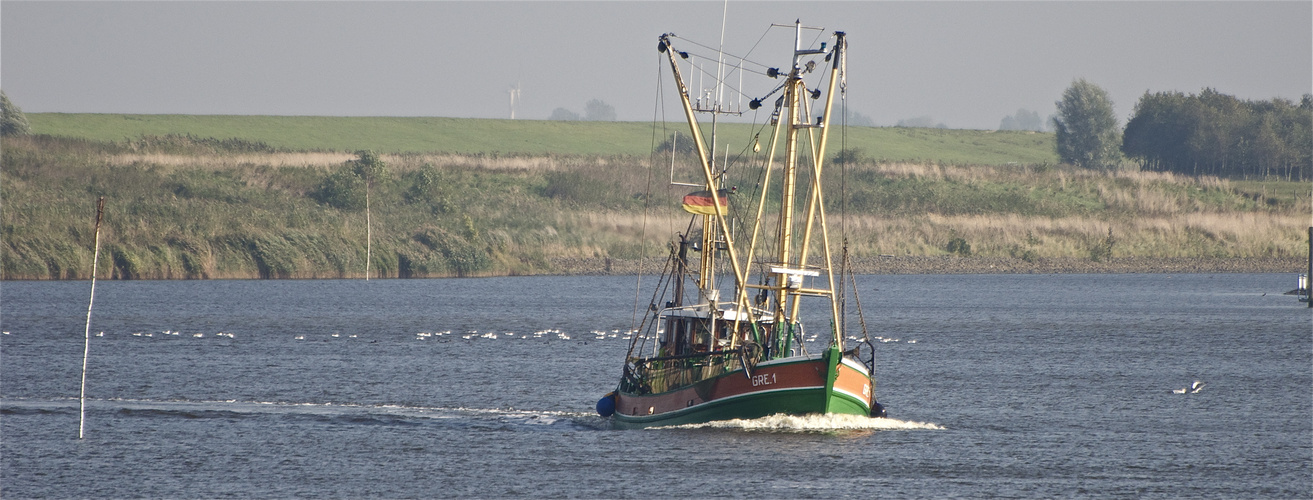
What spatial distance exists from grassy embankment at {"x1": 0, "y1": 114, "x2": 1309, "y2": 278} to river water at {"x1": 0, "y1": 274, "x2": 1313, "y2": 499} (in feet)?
113

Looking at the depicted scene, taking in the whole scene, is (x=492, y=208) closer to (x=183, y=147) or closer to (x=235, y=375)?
(x=183, y=147)

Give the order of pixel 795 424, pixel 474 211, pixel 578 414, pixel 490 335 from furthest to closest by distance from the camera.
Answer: pixel 474 211 → pixel 490 335 → pixel 578 414 → pixel 795 424

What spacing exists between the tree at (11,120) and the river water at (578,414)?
71776 millimetres

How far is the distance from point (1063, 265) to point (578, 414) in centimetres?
11601

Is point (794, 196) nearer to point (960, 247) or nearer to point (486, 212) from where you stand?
point (486, 212)

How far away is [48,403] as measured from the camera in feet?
168

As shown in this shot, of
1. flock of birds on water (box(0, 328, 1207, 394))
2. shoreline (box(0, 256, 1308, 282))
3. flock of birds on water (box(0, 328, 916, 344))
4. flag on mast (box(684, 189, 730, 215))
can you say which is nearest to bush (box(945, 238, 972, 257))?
shoreline (box(0, 256, 1308, 282))

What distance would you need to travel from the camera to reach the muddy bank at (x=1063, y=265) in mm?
154125

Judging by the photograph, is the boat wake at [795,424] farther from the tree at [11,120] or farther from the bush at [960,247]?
the tree at [11,120]

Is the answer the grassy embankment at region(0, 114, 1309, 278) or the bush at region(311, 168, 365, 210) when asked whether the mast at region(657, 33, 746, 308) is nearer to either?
the grassy embankment at region(0, 114, 1309, 278)

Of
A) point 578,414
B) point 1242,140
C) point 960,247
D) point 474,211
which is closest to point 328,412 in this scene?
point 578,414

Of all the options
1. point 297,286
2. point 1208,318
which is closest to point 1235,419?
point 1208,318

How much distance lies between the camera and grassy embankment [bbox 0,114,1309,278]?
130000 millimetres

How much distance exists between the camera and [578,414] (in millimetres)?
49000
